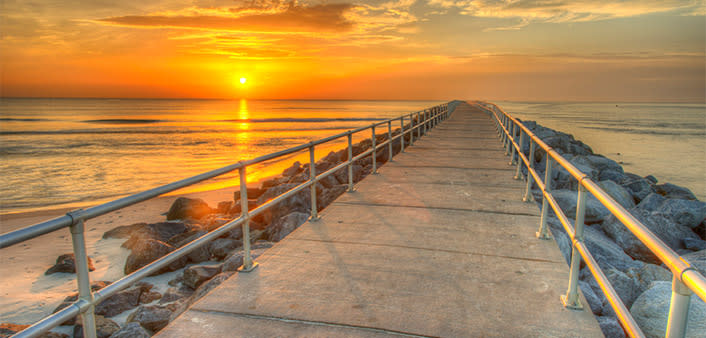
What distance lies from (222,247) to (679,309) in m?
6.63

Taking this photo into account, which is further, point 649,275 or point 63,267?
point 63,267

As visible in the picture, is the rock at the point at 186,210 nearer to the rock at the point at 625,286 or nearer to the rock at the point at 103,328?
the rock at the point at 103,328

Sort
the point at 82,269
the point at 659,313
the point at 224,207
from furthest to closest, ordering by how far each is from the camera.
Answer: the point at 224,207 < the point at 659,313 < the point at 82,269

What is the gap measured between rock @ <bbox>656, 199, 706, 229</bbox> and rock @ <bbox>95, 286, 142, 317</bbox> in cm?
920

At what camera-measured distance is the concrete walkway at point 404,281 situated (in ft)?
9.61

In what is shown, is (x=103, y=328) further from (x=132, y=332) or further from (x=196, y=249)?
(x=196, y=249)

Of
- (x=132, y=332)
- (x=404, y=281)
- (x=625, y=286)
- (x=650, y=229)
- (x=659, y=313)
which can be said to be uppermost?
(x=404, y=281)

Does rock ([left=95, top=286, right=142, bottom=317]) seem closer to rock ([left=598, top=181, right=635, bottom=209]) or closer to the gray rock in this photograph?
rock ([left=598, top=181, right=635, bottom=209])

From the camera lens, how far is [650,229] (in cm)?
784

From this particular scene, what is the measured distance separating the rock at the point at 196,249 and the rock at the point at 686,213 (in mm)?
8410

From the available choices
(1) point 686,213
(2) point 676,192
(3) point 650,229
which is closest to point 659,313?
(3) point 650,229

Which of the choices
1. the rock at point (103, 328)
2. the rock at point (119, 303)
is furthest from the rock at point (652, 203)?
the rock at point (103, 328)

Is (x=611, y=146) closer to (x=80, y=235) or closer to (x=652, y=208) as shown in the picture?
(x=652, y=208)

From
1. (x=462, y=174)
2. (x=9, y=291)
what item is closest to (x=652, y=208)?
(x=462, y=174)
